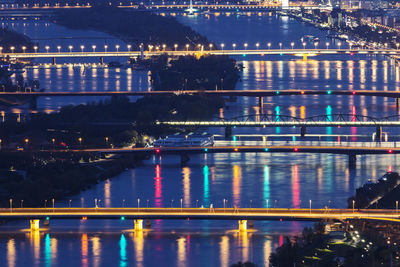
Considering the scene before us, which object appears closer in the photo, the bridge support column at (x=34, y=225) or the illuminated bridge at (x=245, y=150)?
the bridge support column at (x=34, y=225)

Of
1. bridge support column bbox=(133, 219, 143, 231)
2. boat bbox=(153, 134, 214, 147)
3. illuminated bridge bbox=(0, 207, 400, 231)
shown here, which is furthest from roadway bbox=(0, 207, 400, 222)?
boat bbox=(153, 134, 214, 147)

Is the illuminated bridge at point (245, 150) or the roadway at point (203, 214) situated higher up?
the illuminated bridge at point (245, 150)

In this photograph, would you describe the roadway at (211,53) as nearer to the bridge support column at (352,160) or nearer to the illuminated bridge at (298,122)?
the illuminated bridge at (298,122)

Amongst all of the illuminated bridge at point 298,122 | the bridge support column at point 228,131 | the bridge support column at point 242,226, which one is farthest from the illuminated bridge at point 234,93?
the bridge support column at point 242,226

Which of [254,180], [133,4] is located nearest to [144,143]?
[254,180]

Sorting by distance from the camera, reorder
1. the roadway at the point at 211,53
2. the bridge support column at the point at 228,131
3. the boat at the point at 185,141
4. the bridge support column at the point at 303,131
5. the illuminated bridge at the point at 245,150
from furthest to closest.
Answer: the roadway at the point at 211,53, the bridge support column at the point at 228,131, the bridge support column at the point at 303,131, the boat at the point at 185,141, the illuminated bridge at the point at 245,150

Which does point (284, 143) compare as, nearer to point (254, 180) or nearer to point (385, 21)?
point (254, 180)

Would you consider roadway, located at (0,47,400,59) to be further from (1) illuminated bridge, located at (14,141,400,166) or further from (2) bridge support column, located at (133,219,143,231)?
(2) bridge support column, located at (133,219,143,231)
